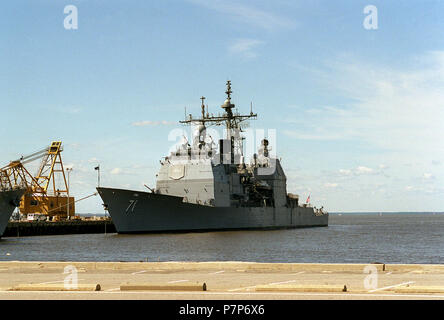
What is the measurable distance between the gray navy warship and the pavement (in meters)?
36.9

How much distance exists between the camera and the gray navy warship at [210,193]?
55.2 metres

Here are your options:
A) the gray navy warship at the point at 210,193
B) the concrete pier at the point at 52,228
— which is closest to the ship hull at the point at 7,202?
the gray navy warship at the point at 210,193

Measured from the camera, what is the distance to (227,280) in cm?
1441

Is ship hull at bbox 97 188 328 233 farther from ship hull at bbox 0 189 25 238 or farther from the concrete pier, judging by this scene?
the concrete pier

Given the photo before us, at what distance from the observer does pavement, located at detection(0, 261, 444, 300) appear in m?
11.6

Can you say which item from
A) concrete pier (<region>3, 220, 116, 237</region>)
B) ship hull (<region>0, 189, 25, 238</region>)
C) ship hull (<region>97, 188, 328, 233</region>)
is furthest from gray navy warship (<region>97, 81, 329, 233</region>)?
concrete pier (<region>3, 220, 116, 237</region>)

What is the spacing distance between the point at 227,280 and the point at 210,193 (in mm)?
44855

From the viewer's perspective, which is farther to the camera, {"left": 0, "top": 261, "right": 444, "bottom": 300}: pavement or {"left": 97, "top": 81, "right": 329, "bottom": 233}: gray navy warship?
{"left": 97, "top": 81, "right": 329, "bottom": 233}: gray navy warship

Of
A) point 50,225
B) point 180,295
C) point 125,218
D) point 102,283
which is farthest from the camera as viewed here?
point 50,225

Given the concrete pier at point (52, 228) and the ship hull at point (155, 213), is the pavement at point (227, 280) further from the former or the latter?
the concrete pier at point (52, 228)
